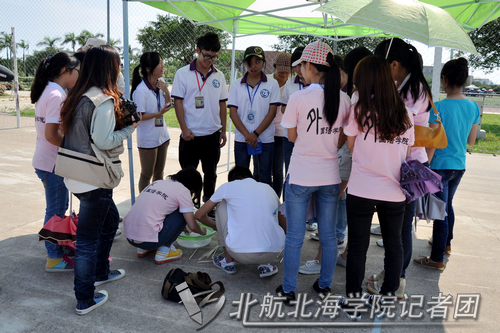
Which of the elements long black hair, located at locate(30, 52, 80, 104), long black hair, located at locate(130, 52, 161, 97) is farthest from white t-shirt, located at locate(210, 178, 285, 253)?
long black hair, located at locate(130, 52, 161, 97)

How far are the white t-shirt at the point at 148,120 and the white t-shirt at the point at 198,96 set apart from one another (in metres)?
0.25

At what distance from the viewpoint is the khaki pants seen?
2.93 m

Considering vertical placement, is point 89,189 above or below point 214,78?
below

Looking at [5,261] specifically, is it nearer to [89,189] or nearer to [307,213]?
[89,189]

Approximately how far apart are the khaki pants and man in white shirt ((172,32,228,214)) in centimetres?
110

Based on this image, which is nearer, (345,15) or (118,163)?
(118,163)

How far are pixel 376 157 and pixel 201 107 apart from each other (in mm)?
2305

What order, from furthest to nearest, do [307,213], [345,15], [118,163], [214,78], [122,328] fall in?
[214,78] < [345,15] < [307,213] < [118,163] < [122,328]

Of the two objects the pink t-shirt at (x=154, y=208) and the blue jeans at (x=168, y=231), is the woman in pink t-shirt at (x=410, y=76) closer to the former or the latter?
the pink t-shirt at (x=154, y=208)

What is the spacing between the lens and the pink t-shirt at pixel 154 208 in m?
3.14

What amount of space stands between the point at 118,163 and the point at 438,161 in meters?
2.60

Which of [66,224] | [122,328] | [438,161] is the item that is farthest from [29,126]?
[438,161]

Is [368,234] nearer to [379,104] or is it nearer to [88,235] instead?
[379,104]

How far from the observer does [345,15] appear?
10.3 feet
